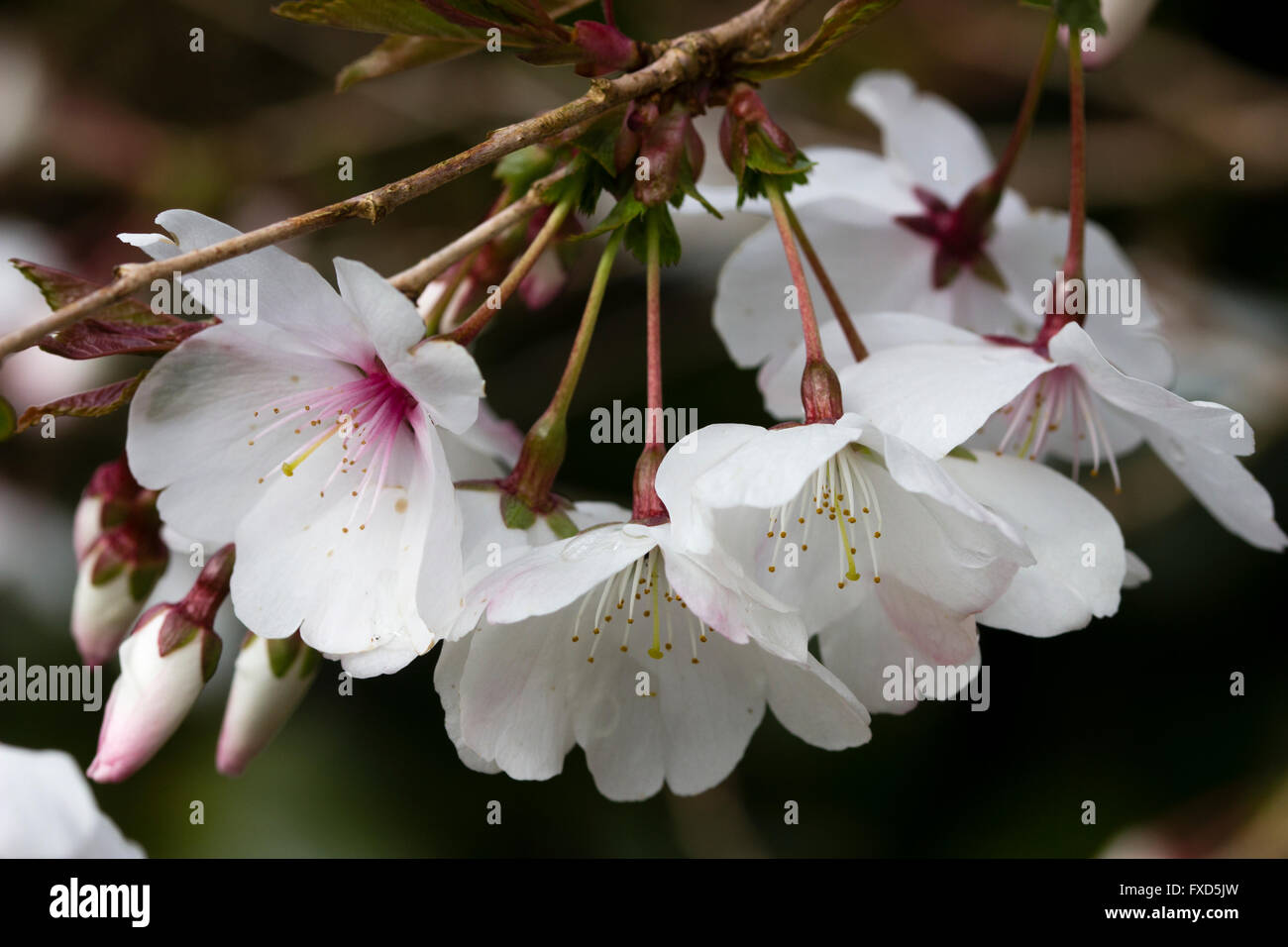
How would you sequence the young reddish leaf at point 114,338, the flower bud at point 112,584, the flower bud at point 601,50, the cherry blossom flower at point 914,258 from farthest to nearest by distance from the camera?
the cherry blossom flower at point 914,258 < the flower bud at point 112,584 < the flower bud at point 601,50 < the young reddish leaf at point 114,338

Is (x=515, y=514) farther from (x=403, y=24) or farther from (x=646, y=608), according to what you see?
(x=403, y=24)

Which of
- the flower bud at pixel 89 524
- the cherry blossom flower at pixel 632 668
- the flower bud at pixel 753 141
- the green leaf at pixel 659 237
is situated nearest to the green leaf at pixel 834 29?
the flower bud at pixel 753 141

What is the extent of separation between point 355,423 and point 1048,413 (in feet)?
1.98

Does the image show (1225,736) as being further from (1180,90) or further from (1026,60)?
(1026,60)

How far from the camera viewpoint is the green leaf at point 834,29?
A: 81cm

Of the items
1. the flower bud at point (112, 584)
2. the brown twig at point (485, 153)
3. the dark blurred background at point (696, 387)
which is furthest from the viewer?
the dark blurred background at point (696, 387)

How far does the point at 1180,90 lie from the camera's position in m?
1.97

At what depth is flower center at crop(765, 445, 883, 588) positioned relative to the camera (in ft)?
2.70

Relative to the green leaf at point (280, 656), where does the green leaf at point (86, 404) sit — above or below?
above

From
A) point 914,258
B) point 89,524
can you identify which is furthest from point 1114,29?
point 89,524

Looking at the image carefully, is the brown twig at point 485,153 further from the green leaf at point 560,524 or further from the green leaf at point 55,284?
the green leaf at point 560,524

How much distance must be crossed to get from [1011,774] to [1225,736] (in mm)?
341

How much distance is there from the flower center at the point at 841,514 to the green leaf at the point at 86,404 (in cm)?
46

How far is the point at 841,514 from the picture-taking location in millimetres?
833
